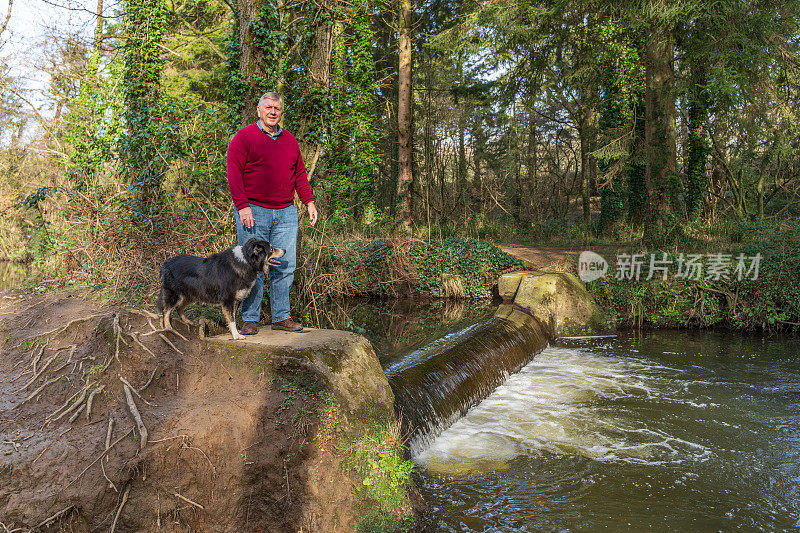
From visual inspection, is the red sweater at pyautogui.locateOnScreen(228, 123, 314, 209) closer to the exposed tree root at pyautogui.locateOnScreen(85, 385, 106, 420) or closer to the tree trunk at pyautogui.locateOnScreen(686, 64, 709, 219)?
the exposed tree root at pyautogui.locateOnScreen(85, 385, 106, 420)

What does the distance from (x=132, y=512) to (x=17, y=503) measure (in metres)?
0.68

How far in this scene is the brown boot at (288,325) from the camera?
505 cm

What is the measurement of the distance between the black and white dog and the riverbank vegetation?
2.30 metres

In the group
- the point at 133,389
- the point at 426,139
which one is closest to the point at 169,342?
the point at 133,389

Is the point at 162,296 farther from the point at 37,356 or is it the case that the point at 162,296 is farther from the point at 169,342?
the point at 37,356

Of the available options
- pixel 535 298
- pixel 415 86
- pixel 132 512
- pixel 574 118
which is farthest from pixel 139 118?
pixel 574 118

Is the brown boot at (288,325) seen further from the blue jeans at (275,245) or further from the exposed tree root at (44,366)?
the exposed tree root at (44,366)

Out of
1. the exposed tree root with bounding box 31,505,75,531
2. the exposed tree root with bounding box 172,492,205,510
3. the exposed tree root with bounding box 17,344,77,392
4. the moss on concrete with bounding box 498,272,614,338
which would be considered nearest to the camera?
the exposed tree root with bounding box 31,505,75,531

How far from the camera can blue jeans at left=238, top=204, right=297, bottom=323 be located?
16.0 feet

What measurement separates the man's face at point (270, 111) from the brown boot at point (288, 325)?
188 centimetres

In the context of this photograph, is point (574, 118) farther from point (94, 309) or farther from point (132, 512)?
point (132, 512)

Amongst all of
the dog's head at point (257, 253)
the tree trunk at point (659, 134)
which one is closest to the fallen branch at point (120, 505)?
the dog's head at point (257, 253)

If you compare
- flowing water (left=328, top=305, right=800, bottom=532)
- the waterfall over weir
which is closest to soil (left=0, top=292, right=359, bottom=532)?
flowing water (left=328, top=305, right=800, bottom=532)

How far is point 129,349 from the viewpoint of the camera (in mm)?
4578
